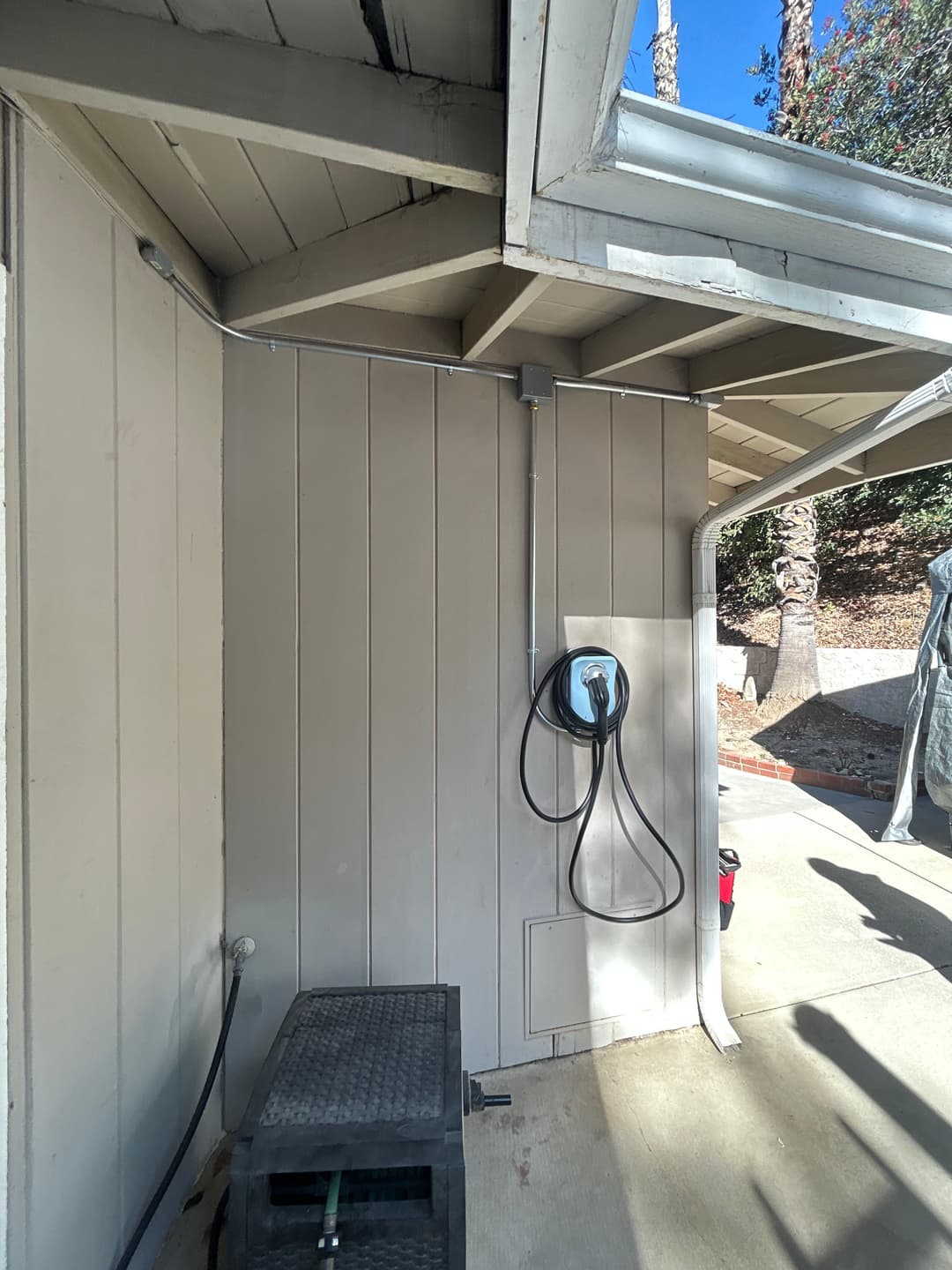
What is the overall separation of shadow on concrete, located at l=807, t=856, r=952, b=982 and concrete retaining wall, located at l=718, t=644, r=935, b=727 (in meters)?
3.15

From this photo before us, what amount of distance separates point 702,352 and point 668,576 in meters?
0.80

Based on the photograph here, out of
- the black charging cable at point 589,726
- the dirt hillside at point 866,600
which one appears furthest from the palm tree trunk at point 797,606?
the black charging cable at point 589,726

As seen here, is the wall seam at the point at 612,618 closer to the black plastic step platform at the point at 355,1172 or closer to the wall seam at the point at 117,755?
the black plastic step platform at the point at 355,1172

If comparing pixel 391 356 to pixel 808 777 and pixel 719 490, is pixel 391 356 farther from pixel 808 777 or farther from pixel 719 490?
pixel 808 777

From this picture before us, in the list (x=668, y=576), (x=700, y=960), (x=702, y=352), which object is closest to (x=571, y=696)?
(x=668, y=576)

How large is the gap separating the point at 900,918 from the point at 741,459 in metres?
2.57

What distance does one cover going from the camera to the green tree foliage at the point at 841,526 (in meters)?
6.55

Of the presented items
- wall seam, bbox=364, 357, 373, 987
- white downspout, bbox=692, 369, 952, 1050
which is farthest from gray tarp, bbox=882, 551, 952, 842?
wall seam, bbox=364, 357, 373, 987

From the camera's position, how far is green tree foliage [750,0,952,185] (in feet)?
14.2

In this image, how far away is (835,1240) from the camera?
122 centimetres

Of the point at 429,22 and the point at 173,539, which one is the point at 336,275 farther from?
the point at 173,539

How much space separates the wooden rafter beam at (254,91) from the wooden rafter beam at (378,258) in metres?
0.18

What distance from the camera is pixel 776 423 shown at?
2129mm

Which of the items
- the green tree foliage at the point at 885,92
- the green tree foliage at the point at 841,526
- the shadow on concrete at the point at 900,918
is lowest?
the shadow on concrete at the point at 900,918
